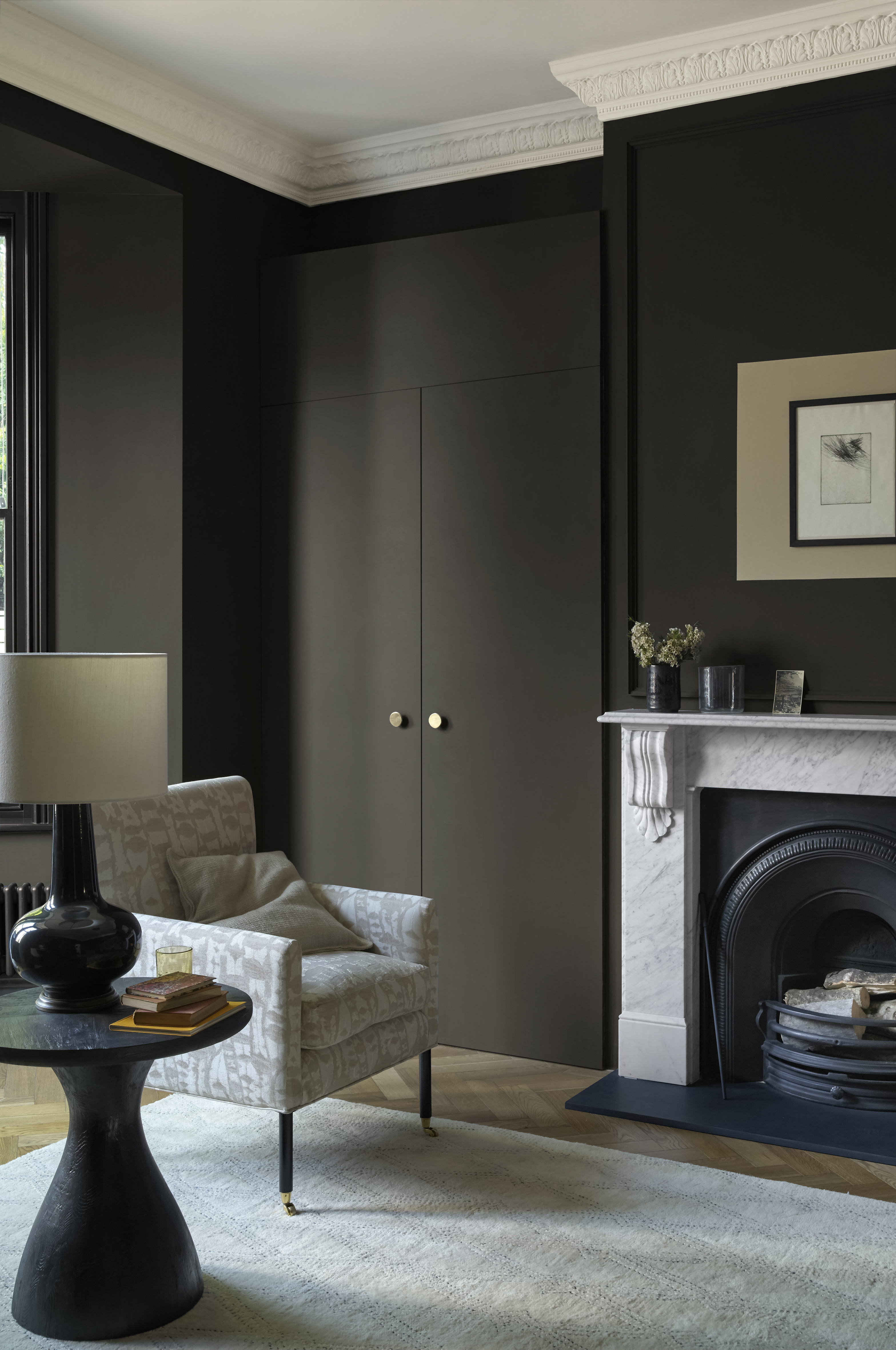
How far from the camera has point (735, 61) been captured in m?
3.69

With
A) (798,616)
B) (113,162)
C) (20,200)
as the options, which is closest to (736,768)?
(798,616)

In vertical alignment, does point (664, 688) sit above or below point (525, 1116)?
above

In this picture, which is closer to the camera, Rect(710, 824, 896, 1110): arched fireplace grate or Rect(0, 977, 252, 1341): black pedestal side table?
Rect(0, 977, 252, 1341): black pedestal side table

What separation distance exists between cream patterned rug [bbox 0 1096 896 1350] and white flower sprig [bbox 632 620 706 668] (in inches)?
55.7

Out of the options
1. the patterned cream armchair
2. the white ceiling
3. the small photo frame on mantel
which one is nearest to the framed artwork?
the small photo frame on mantel

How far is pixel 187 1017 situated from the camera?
94.2 inches

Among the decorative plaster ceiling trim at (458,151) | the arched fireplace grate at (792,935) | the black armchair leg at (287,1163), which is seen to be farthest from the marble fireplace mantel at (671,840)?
the decorative plaster ceiling trim at (458,151)

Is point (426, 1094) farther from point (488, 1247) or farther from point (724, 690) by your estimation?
point (724, 690)

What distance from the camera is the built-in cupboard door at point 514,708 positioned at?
3.97m

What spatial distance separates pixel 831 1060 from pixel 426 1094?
1.17 metres

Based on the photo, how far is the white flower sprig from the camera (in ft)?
12.0

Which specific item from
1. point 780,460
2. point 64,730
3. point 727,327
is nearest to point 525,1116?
point 64,730

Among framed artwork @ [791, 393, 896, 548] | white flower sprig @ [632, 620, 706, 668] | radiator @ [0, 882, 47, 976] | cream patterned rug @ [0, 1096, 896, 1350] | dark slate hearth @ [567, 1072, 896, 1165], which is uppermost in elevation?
framed artwork @ [791, 393, 896, 548]

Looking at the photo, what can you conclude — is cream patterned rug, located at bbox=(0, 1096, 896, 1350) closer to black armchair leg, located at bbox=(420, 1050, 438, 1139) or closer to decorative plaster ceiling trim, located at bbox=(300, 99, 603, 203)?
black armchair leg, located at bbox=(420, 1050, 438, 1139)
